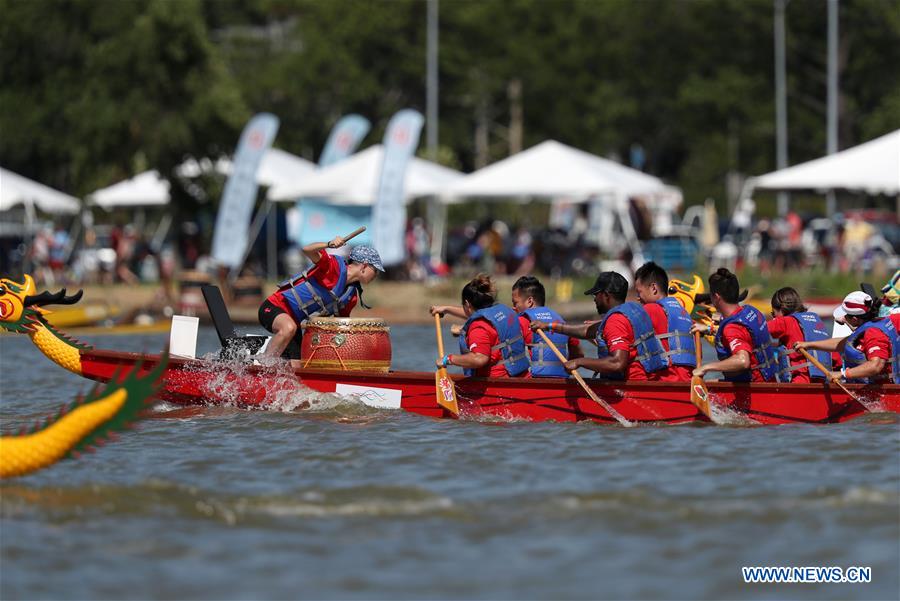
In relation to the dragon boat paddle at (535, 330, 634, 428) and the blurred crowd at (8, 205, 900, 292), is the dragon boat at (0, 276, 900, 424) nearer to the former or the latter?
the dragon boat paddle at (535, 330, 634, 428)

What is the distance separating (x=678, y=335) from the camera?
13.5 meters

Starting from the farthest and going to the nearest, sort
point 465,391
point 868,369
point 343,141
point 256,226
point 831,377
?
point 343,141, point 256,226, point 465,391, point 831,377, point 868,369

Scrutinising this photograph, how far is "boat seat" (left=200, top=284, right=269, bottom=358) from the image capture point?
14820 mm

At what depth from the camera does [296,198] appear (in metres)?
33.7

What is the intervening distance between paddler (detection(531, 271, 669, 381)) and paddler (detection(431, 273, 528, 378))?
0.98 ft

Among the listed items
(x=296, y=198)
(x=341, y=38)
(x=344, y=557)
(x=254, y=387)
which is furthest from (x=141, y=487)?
(x=341, y=38)

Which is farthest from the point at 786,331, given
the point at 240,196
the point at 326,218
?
the point at 326,218

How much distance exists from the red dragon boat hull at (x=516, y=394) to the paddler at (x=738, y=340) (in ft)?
0.74

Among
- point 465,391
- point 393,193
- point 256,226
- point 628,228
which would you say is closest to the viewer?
point 465,391

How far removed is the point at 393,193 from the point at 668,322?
17199 millimetres

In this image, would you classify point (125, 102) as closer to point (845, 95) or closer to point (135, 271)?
point (135, 271)

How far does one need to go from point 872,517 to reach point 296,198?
24.6 meters

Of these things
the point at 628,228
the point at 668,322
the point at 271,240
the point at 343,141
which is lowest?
the point at 668,322

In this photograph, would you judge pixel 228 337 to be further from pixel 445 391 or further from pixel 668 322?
pixel 668 322
